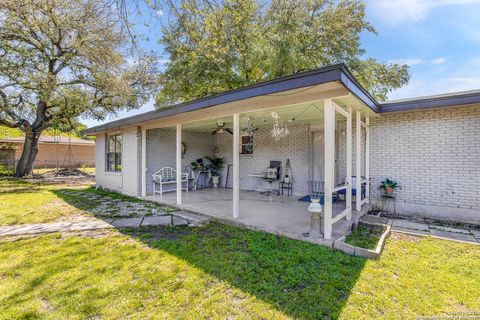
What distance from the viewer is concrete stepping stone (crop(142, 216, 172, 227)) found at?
489 centimetres

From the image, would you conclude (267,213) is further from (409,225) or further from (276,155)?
(276,155)

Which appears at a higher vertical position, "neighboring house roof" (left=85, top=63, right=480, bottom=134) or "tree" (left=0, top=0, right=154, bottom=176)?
"tree" (left=0, top=0, right=154, bottom=176)

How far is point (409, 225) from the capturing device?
4.84m

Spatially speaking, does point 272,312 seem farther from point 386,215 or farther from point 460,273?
point 386,215

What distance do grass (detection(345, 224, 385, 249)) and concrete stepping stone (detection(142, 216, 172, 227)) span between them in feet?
11.3

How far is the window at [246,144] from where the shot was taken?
9188 mm

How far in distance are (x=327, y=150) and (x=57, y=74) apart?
1517 cm

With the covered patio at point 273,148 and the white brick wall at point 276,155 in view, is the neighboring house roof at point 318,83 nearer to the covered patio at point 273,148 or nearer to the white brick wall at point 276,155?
the covered patio at point 273,148

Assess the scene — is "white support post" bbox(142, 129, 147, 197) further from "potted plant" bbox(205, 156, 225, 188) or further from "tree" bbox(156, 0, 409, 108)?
"tree" bbox(156, 0, 409, 108)

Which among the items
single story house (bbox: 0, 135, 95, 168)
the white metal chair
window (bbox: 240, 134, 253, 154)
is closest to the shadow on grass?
the white metal chair

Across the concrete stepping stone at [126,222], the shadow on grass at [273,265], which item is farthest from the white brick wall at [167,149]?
the shadow on grass at [273,265]

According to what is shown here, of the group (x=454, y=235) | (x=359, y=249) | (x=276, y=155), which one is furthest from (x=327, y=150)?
(x=276, y=155)

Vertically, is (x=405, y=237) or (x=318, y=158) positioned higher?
(x=318, y=158)

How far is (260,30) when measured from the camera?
1098 centimetres
